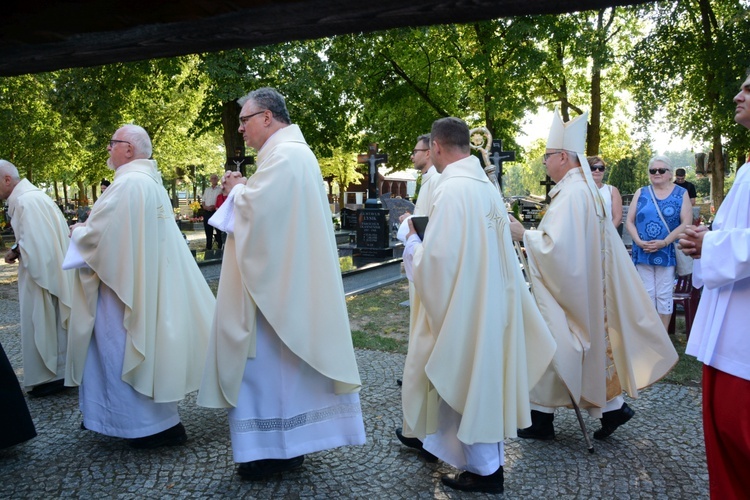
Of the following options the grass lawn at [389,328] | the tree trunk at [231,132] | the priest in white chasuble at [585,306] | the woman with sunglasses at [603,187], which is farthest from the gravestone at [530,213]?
the priest in white chasuble at [585,306]

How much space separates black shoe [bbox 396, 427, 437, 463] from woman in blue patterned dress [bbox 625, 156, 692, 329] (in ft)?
12.0

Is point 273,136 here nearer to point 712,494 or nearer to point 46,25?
point 46,25

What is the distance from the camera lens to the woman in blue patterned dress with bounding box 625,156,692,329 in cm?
659

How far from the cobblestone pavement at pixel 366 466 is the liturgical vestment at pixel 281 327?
288 mm

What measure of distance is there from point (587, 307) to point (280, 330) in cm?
207

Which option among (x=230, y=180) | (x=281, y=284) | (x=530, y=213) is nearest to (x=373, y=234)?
(x=530, y=213)

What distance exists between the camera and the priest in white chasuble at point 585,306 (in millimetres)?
4160

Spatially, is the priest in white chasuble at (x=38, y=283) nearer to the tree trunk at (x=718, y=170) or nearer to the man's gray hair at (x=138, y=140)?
the man's gray hair at (x=138, y=140)

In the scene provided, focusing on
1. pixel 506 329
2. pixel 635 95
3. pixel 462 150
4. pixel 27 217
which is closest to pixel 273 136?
pixel 462 150

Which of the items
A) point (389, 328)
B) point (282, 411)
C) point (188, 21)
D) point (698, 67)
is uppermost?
point (698, 67)

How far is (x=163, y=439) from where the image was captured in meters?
4.28

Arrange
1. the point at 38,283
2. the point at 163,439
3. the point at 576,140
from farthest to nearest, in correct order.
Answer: the point at 38,283 < the point at 576,140 < the point at 163,439

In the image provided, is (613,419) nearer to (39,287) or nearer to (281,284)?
(281,284)

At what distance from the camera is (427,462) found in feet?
13.1
